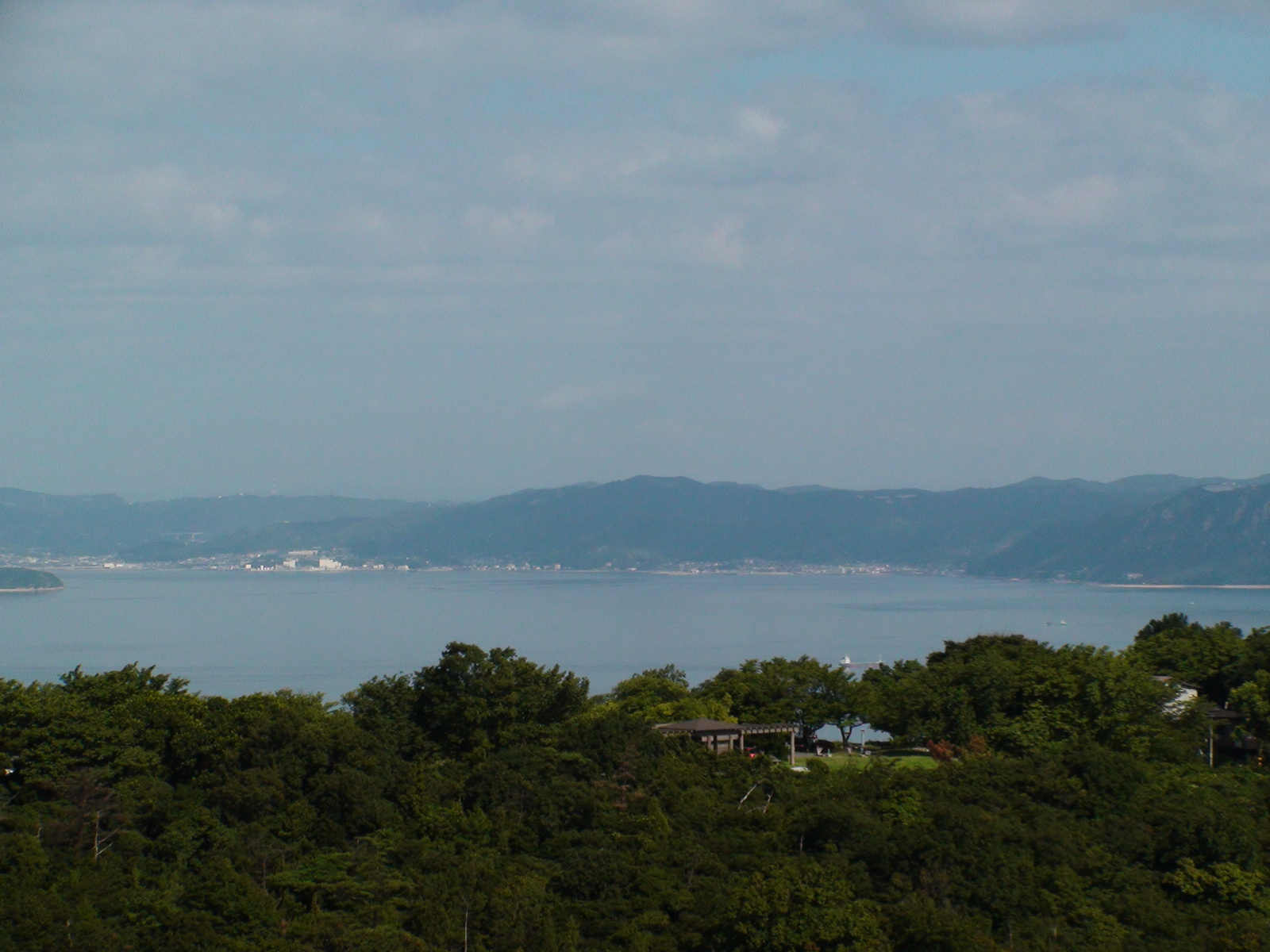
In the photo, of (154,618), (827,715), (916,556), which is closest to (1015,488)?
(916,556)

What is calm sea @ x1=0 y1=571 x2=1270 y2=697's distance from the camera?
1960 inches

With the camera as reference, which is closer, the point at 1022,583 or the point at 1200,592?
the point at 1200,592

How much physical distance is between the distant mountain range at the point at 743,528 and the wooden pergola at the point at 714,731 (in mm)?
101192

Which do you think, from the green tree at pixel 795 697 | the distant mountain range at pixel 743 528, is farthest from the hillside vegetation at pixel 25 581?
the green tree at pixel 795 697

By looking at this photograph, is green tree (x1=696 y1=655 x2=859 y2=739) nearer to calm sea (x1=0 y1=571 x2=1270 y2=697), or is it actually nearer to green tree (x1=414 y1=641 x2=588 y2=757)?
green tree (x1=414 y1=641 x2=588 y2=757)

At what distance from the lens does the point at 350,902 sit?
14.0m

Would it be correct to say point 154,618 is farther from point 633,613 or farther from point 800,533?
point 800,533

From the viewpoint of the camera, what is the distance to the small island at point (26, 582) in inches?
3725

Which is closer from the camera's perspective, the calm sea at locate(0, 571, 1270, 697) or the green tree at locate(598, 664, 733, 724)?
the green tree at locate(598, 664, 733, 724)

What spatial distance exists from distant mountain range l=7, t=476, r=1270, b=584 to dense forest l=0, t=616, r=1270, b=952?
10402 cm

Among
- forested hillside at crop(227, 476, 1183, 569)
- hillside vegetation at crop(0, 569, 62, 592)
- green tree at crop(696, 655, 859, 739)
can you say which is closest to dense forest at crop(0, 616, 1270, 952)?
green tree at crop(696, 655, 859, 739)

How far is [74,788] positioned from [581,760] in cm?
630

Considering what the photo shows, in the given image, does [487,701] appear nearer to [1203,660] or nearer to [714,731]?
[714,731]

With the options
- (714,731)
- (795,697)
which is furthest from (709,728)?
(795,697)
